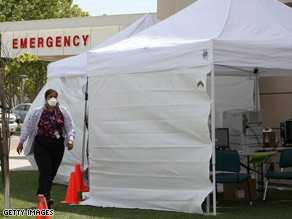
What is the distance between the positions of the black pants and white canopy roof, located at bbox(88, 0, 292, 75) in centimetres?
Answer: 133

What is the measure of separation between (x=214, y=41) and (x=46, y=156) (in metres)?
2.77

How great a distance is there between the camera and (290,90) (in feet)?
41.1

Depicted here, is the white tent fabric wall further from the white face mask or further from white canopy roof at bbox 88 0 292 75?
the white face mask

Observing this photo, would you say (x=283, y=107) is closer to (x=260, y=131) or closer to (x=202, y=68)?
(x=260, y=131)

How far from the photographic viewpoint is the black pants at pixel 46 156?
28.2 ft

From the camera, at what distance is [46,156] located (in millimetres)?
8625

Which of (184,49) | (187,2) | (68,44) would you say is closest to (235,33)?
(184,49)

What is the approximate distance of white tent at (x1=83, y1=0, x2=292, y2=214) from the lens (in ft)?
27.3

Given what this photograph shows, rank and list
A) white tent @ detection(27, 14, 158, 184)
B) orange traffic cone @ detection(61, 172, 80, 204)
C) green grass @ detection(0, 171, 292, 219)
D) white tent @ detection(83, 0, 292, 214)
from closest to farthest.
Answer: green grass @ detection(0, 171, 292, 219) → white tent @ detection(83, 0, 292, 214) → orange traffic cone @ detection(61, 172, 80, 204) → white tent @ detection(27, 14, 158, 184)

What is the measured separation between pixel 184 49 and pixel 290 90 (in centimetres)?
477

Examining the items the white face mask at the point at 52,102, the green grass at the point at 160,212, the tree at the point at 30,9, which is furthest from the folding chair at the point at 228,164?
the tree at the point at 30,9

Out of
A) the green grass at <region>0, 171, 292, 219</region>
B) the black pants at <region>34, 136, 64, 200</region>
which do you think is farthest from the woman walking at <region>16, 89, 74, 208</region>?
the green grass at <region>0, 171, 292, 219</region>

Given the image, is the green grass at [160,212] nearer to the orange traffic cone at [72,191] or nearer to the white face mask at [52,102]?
the orange traffic cone at [72,191]

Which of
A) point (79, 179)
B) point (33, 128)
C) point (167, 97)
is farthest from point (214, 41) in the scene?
point (79, 179)
